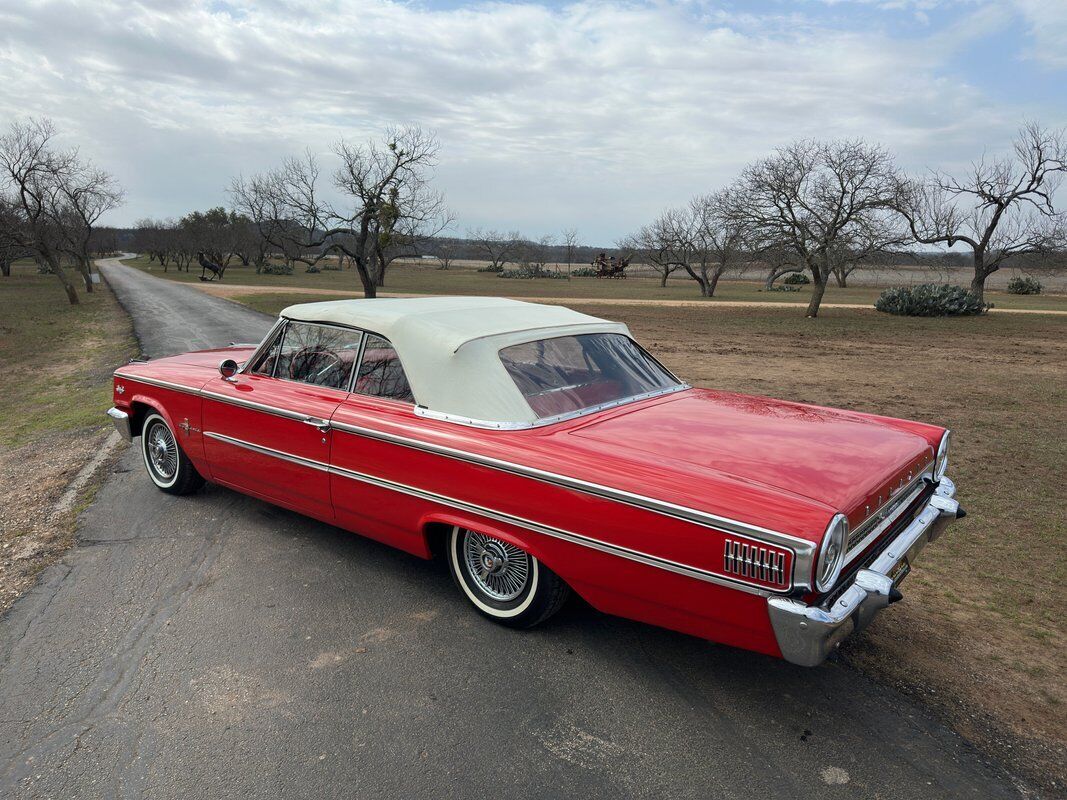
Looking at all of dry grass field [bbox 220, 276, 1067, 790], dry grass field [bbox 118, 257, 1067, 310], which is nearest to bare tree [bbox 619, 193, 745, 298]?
dry grass field [bbox 118, 257, 1067, 310]

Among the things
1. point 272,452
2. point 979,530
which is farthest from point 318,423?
point 979,530

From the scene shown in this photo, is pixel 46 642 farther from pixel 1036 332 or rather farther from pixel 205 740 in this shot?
pixel 1036 332

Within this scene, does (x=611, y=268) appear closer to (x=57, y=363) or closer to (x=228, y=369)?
(x=57, y=363)

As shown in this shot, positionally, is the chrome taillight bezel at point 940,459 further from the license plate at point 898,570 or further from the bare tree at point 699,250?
the bare tree at point 699,250

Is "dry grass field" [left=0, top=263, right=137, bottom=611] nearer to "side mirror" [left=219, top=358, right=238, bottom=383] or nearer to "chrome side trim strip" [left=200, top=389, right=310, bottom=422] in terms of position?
"chrome side trim strip" [left=200, top=389, right=310, bottom=422]

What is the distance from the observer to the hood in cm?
264

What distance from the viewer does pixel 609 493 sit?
267 cm

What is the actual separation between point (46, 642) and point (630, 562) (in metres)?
2.71

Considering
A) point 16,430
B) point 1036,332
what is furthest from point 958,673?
point 1036,332

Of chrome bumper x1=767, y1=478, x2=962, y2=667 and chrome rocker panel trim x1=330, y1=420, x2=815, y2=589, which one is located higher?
chrome rocker panel trim x1=330, y1=420, x2=815, y2=589

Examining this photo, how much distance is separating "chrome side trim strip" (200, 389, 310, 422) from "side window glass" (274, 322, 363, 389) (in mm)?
229

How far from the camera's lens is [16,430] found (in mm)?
7645

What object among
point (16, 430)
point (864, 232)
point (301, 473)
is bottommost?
point (16, 430)

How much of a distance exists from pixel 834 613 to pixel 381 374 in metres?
2.39
